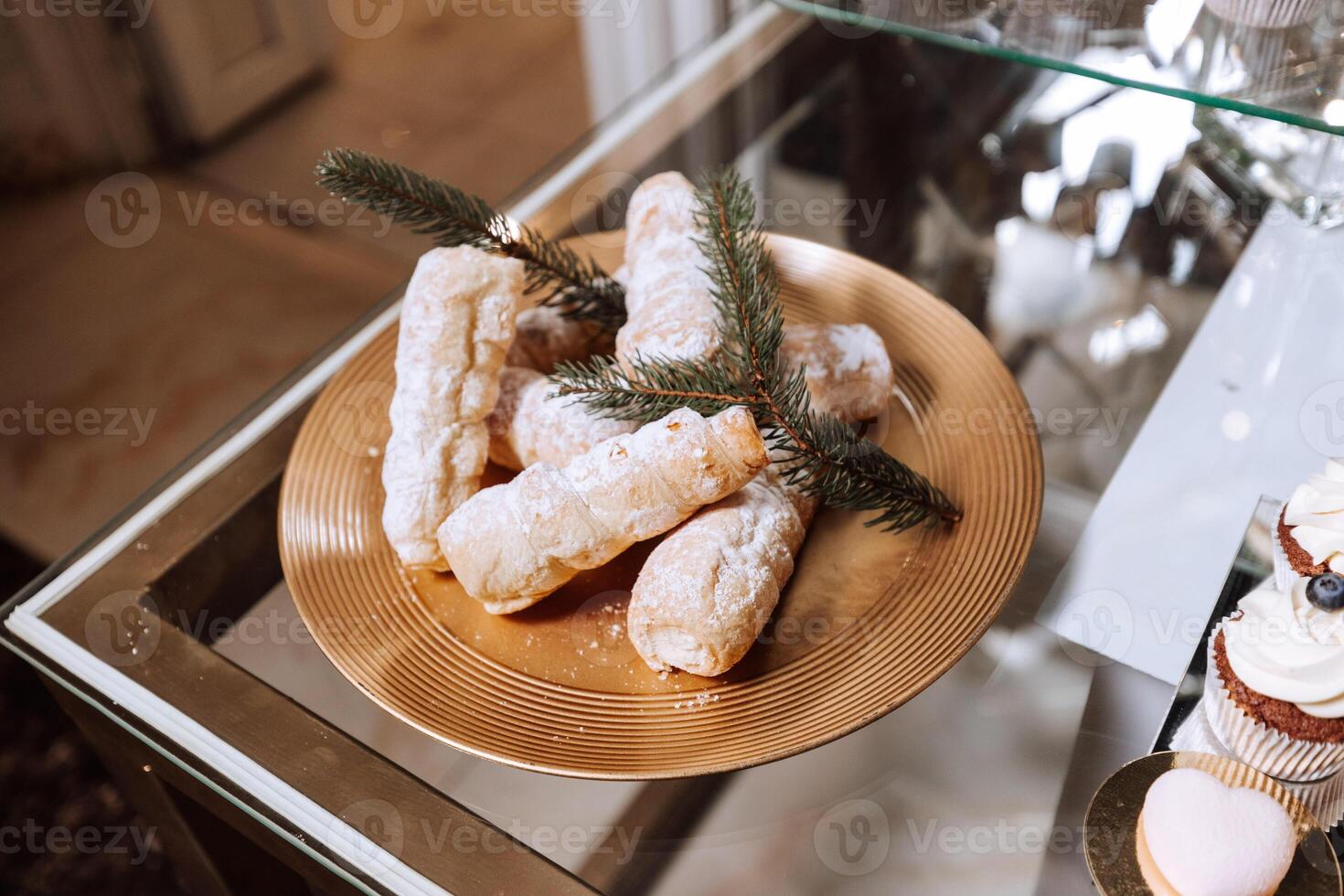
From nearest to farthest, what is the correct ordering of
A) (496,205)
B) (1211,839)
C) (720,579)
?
(1211,839) → (720,579) → (496,205)

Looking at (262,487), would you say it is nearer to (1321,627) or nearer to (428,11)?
(1321,627)

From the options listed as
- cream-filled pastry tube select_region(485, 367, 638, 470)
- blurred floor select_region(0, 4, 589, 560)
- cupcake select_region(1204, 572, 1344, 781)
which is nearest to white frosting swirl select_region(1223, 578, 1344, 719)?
cupcake select_region(1204, 572, 1344, 781)

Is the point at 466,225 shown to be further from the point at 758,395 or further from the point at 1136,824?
the point at 1136,824

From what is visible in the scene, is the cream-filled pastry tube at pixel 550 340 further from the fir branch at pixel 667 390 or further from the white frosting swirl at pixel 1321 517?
the white frosting swirl at pixel 1321 517

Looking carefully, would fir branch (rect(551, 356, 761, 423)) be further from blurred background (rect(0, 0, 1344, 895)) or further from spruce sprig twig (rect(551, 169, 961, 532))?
blurred background (rect(0, 0, 1344, 895))

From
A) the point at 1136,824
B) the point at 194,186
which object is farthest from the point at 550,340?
the point at 194,186

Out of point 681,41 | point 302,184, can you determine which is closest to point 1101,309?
point 681,41
